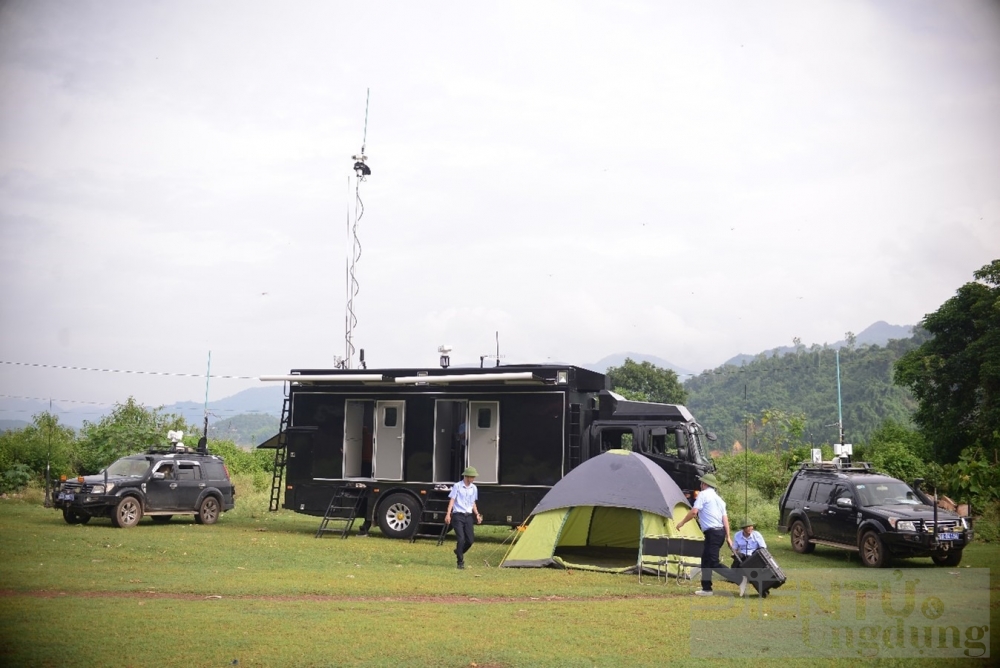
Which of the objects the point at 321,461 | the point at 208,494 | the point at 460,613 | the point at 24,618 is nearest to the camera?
the point at 24,618

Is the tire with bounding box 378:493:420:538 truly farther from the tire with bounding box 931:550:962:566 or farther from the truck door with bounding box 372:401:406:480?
the tire with bounding box 931:550:962:566

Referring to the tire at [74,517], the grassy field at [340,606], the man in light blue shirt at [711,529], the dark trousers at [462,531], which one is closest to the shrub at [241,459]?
the tire at [74,517]

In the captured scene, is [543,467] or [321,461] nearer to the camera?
[543,467]

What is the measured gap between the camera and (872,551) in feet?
52.7

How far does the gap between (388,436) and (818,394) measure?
41806 millimetres

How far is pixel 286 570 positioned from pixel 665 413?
8155mm

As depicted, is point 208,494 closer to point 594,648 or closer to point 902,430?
point 594,648

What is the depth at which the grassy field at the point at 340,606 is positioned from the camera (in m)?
8.73

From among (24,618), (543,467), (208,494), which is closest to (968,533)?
(543,467)

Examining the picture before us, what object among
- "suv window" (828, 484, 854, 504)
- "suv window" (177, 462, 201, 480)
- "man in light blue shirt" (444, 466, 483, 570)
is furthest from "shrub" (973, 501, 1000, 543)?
"suv window" (177, 462, 201, 480)

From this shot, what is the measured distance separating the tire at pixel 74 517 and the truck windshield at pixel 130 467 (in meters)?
1.06

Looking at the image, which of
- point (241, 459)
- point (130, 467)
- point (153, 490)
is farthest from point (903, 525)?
point (241, 459)

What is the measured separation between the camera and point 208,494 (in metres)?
21.9

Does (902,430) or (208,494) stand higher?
(902,430)
